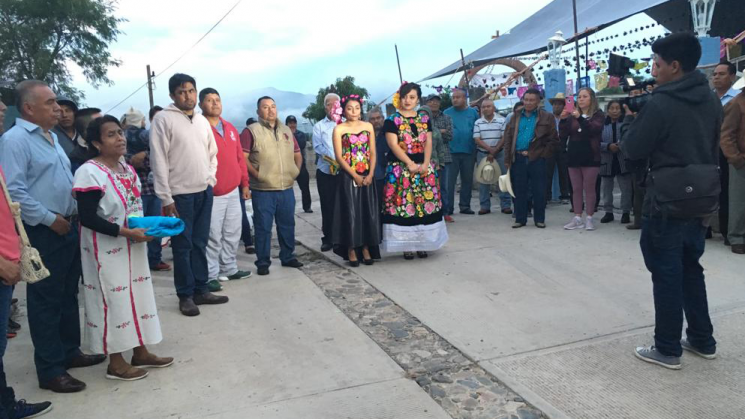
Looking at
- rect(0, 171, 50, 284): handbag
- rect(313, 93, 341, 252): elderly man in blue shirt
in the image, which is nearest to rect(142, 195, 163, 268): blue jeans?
rect(313, 93, 341, 252): elderly man in blue shirt

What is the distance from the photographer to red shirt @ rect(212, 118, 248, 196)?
494cm

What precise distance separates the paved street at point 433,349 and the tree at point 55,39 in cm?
2493

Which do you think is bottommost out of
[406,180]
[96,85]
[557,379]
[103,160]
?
[557,379]

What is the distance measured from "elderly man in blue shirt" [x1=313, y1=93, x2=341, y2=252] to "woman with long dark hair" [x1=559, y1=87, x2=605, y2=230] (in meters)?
2.92

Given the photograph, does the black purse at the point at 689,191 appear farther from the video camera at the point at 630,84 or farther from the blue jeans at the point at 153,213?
the blue jeans at the point at 153,213

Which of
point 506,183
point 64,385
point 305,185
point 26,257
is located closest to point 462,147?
point 506,183

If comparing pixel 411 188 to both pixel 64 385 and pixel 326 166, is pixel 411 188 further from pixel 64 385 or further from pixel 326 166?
pixel 64 385

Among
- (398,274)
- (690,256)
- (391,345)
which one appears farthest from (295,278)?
(690,256)

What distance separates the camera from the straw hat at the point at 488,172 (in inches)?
311

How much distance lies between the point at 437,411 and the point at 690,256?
1684 millimetres

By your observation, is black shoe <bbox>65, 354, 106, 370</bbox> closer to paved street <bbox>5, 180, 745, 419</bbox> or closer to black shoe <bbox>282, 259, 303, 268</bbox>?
paved street <bbox>5, 180, 745, 419</bbox>

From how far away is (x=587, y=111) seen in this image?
709cm

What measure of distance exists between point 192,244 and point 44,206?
146 centimetres

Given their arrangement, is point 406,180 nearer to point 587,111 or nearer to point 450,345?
point 450,345
